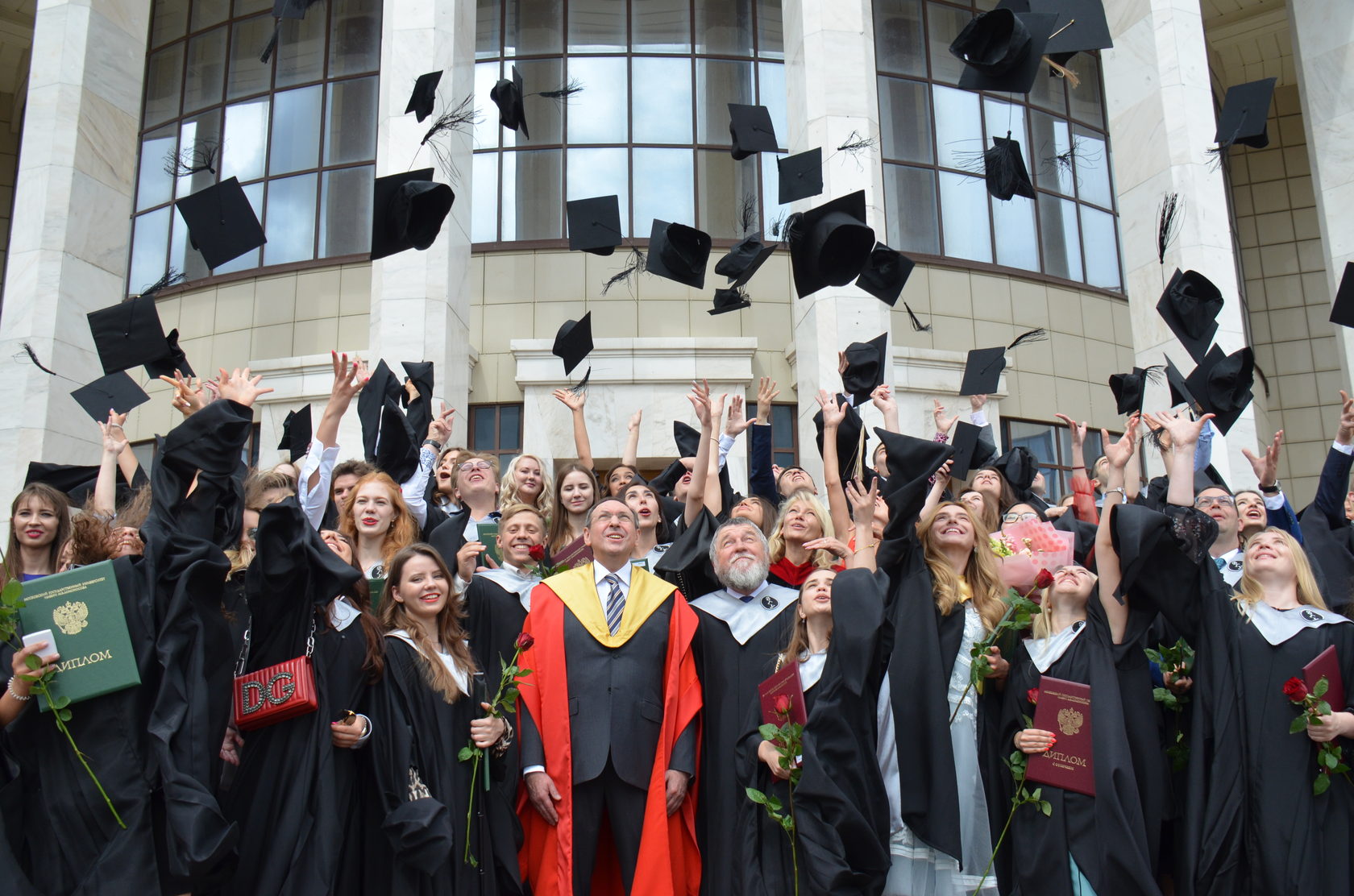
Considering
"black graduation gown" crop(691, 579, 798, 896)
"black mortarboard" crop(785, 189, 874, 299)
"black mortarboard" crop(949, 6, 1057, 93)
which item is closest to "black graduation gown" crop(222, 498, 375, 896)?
"black graduation gown" crop(691, 579, 798, 896)

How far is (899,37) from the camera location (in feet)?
48.0

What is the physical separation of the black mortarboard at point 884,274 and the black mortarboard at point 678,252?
1177mm

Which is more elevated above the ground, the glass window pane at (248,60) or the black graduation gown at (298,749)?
the glass window pane at (248,60)

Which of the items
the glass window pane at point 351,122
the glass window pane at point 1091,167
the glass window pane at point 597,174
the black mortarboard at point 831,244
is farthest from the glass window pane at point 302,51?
the glass window pane at point 1091,167

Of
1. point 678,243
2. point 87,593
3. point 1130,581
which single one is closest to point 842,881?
point 1130,581

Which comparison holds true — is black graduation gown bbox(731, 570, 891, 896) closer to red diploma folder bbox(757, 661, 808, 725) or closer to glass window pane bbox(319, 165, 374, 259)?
red diploma folder bbox(757, 661, 808, 725)

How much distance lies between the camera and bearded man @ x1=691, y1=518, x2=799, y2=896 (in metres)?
4.68

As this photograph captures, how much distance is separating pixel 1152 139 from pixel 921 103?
4086mm

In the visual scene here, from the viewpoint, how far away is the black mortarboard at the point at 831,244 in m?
7.79

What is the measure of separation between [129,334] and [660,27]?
28.3 feet

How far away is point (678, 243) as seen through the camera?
8.79 metres

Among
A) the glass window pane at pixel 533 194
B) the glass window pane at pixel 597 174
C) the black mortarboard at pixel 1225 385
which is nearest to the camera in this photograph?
the black mortarboard at pixel 1225 385

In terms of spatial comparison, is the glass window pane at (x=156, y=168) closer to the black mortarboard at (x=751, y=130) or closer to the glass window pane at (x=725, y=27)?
A: the glass window pane at (x=725, y=27)

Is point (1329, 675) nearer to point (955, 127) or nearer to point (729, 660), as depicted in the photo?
point (729, 660)
